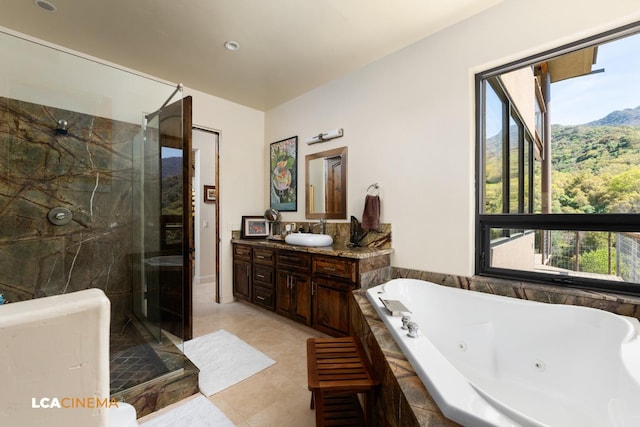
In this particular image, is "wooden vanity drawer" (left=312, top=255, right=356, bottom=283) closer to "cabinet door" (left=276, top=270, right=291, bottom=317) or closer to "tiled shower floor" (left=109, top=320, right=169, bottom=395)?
"cabinet door" (left=276, top=270, right=291, bottom=317)

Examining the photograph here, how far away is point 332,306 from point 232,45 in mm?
2567

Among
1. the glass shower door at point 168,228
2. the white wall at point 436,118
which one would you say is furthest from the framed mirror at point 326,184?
the glass shower door at point 168,228

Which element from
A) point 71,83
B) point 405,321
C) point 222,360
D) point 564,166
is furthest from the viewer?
point 71,83

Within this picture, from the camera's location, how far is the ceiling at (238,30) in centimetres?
204

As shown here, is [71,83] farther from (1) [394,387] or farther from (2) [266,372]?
(1) [394,387]

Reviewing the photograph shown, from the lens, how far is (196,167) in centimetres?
450

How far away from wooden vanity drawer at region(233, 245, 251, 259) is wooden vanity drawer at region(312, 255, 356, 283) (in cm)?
115

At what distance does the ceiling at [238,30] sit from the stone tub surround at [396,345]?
2099 mm

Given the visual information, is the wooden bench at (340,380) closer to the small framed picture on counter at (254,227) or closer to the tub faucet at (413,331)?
the tub faucet at (413,331)

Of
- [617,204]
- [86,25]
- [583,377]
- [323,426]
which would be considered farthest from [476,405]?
[86,25]

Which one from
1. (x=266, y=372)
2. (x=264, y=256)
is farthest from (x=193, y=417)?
(x=264, y=256)

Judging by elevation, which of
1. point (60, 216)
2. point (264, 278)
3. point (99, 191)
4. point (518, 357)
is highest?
point (99, 191)

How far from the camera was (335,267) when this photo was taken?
2.46 metres

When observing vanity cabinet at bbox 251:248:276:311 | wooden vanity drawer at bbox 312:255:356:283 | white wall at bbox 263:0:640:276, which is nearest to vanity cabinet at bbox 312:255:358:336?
wooden vanity drawer at bbox 312:255:356:283
